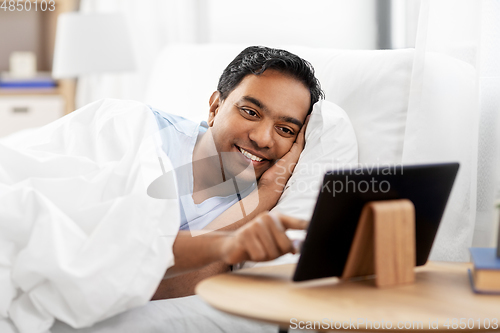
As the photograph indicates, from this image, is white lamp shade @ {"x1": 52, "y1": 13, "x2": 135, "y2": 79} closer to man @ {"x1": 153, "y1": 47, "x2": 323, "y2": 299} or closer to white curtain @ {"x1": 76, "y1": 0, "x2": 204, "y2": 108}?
white curtain @ {"x1": 76, "y1": 0, "x2": 204, "y2": 108}

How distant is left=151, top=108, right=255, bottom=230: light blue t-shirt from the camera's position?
3.95 ft

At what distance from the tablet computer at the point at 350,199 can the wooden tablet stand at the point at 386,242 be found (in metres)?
0.01

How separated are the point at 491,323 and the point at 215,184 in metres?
0.82

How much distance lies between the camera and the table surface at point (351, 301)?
634 mm

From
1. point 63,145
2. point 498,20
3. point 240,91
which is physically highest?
point 498,20

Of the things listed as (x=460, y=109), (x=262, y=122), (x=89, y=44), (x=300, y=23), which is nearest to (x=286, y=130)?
(x=262, y=122)

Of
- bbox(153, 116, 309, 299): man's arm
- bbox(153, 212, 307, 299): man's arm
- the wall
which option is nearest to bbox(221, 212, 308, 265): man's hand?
bbox(153, 212, 307, 299): man's arm

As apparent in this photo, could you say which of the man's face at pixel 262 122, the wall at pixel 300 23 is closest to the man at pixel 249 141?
the man's face at pixel 262 122

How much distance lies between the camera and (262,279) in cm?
80

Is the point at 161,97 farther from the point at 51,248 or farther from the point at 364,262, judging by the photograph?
the point at 364,262

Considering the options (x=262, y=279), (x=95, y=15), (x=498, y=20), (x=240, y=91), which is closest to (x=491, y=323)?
(x=262, y=279)

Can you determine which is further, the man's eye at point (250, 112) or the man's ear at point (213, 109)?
the man's ear at point (213, 109)

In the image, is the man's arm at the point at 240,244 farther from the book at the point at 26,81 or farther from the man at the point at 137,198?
the book at the point at 26,81

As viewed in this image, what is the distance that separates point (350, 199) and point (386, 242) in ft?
0.26
